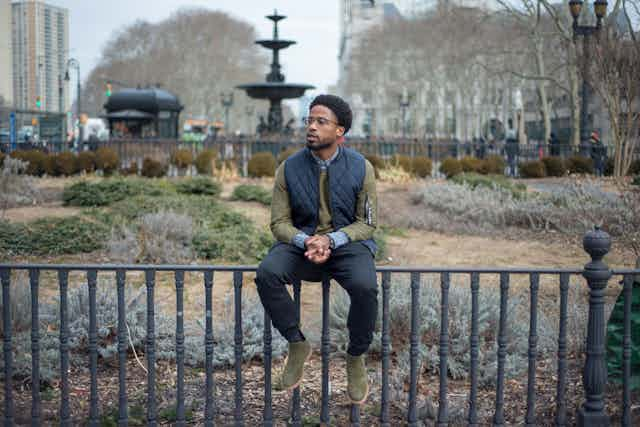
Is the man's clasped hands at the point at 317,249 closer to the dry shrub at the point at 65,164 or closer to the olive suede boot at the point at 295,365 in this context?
the olive suede boot at the point at 295,365

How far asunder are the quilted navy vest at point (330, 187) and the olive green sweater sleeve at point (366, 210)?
0.03 meters

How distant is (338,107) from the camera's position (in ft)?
14.6

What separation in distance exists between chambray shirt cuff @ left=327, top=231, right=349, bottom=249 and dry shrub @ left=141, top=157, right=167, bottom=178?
667 inches

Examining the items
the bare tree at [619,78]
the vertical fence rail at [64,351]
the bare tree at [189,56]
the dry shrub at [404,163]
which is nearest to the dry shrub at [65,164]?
Result: the dry shrub at [404,163]

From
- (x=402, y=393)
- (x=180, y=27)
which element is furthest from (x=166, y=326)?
(x=180, y=27)

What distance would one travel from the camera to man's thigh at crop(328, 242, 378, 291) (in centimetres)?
414

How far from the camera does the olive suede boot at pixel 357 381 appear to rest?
4.37 m

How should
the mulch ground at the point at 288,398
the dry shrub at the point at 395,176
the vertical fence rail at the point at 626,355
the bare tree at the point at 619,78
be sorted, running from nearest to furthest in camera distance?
1. the vertical fence rail at the point at 626,355
2. the mulch ground at the point at 288,398
3. the bare tree at the point at 619,78
4. the dry shrub at the point at 395,176

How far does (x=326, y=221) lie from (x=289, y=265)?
1.12ft

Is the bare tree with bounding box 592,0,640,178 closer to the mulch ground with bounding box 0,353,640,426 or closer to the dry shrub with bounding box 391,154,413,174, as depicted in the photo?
the dry shrub with bounding box 391,154,413,174

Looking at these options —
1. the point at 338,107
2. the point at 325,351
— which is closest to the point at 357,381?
the point at 325,351

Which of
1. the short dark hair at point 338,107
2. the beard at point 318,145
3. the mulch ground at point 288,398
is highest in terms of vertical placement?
the short dark hair at point 338,107

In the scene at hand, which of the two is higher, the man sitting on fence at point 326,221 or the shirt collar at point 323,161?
the shirt collar at point 323,161

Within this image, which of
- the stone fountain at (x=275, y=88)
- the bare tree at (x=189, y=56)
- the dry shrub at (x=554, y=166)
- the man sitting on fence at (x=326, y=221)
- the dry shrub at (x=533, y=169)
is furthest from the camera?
the bare tree at (x=189, y=56)
